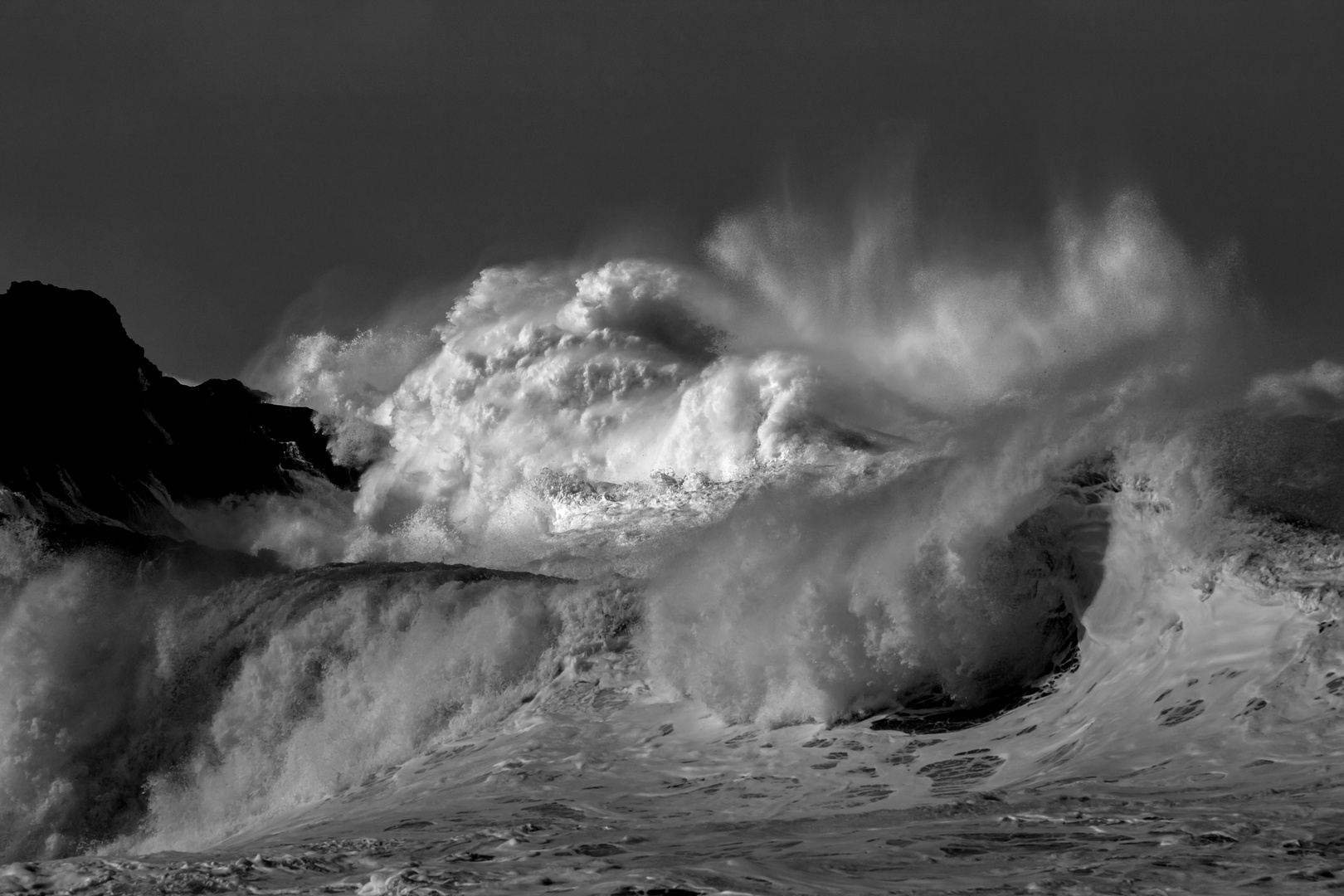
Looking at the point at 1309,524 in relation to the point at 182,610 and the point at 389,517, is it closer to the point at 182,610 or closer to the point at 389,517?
the point at 182,610

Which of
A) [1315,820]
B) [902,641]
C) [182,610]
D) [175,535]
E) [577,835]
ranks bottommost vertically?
[1315,820]

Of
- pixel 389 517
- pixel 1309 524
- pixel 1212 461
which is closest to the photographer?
pixel 1309 524

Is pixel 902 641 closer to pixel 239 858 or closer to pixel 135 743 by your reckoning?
pixel 239 858

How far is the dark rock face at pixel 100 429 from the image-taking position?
40906 millimetres

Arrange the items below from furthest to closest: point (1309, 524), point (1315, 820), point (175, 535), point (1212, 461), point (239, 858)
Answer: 1. point (175, 535)
2. point (1212, 461)
3. point (1309, 524)
4. point (239, 858)
5. point (1315, 820)

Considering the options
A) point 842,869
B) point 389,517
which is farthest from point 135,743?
point 389,517

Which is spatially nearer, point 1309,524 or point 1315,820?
point 1315,820

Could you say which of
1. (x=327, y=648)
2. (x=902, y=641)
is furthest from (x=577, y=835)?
(x=327, y=648)

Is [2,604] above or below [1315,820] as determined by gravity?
above

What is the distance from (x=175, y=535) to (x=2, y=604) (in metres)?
25.3

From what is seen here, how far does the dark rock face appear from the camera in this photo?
134 ft

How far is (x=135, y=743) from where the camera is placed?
22766mm

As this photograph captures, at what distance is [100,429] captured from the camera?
1881 inches

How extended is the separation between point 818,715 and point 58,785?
1682 cm
